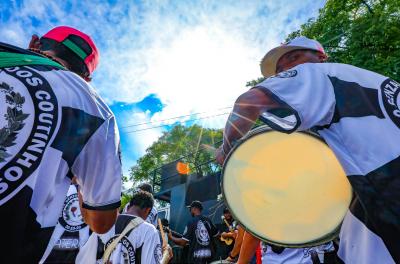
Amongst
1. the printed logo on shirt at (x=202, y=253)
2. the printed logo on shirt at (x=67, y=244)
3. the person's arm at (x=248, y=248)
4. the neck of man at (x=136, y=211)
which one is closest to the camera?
the person's arm at (x=248, y=248)

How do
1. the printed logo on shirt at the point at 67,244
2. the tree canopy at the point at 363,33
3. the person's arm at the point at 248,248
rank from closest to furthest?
the person's arm at the point at 248,248, the printed logo on shirt at the point at 67,244, the tree canopy at the point at 363,33

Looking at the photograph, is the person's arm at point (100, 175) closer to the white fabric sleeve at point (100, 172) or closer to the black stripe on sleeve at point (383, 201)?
the white fabric sleeve at point (100, 172)

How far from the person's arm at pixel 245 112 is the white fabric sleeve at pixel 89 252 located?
97.9 inches

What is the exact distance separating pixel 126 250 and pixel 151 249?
29 centimetres

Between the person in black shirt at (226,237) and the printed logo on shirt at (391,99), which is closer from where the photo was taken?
the printed logo on shirt at (391,99)

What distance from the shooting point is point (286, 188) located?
1.79m

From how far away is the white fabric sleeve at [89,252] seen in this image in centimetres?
343

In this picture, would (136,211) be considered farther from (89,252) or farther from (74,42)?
(74,42)

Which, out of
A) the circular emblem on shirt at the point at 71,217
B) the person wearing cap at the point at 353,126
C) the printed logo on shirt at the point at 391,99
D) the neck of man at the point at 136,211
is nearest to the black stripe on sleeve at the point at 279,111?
the person wearing cap at the point at 353,126

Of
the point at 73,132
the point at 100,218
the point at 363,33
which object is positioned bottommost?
the point at 100,218

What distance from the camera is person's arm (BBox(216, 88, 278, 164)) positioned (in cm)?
157

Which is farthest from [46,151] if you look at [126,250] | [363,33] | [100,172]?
[363,33]

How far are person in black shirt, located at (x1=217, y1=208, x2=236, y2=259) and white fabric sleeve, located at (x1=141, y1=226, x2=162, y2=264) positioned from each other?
3649mm

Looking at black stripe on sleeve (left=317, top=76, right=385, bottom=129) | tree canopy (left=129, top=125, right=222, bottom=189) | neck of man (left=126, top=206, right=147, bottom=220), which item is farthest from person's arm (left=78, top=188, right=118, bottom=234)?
tree canopy (left=129, top=125, right=222, bottom=189)
